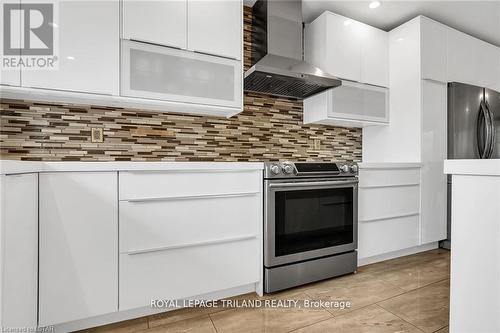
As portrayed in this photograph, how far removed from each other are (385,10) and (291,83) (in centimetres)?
133

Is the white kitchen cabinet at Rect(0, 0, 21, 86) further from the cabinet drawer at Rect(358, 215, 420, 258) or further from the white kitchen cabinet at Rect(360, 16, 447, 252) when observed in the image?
the white kitchen cabinet at Rect(360, 16, 447, 252)

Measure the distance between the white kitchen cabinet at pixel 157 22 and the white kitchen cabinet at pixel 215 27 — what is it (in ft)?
0.19

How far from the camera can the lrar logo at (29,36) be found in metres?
1.48

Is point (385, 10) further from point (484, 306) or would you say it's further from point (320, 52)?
point (484, 306)

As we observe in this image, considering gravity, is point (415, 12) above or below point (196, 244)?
above

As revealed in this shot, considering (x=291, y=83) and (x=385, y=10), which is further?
(x=385, y=10)

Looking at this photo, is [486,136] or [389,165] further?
[486,136]

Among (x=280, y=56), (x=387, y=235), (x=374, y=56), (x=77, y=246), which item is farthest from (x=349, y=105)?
(x=77, y=246)

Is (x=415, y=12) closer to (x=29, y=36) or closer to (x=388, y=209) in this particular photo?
(x=388, y=209)

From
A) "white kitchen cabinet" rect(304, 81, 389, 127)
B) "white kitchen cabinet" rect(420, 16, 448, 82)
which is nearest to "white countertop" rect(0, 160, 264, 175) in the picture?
"white kitchen cabinet" rect(304, 81, 389, 127)

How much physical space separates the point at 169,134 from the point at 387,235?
7.06ft

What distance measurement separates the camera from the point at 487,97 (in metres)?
3.05

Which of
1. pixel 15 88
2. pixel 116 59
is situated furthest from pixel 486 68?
pixel 15 88

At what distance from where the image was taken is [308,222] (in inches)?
80.2
